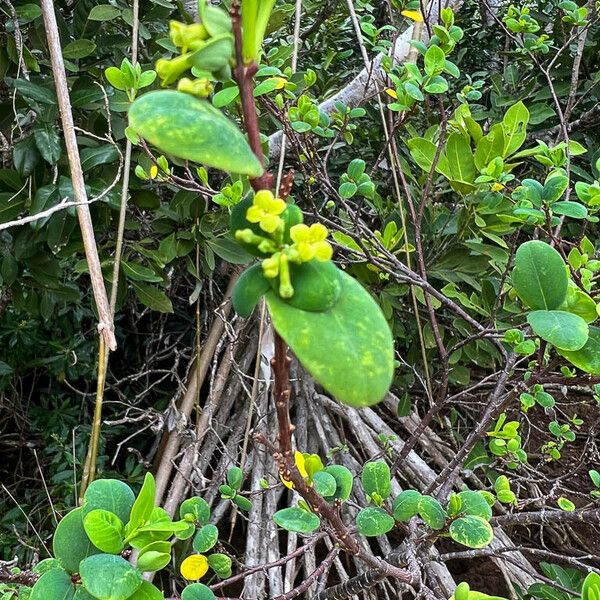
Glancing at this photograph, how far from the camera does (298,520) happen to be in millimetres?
444

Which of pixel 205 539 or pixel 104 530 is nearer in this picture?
pixel 104 530

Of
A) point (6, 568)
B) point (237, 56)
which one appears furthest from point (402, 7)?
point (6, 568)

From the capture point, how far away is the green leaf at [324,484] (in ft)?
1.42

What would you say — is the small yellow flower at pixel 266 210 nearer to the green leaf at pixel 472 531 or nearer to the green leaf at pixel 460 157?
the green leaf at pixel 472 531

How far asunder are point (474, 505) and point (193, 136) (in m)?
0.39

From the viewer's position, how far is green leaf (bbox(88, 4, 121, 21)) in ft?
2.71

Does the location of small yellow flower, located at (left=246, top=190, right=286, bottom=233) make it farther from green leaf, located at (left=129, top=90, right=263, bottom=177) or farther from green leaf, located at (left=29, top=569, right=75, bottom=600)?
green leaf, located at (left=29, top=569, right=75, bottom=600)

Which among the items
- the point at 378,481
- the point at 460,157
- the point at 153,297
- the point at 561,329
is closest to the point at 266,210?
the point at 561,329

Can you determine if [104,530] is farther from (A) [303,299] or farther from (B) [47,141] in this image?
(B) [47,141]

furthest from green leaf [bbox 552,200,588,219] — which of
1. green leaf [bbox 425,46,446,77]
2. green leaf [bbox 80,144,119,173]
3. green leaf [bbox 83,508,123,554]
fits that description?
green leaf [bbox 80,144,119,173]

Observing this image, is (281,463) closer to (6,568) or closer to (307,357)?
(307,357)

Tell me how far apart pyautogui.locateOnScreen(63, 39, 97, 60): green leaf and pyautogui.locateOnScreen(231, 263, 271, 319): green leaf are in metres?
0.72

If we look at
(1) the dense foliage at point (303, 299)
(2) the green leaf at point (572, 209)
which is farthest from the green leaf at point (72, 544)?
(2) the green leaf at point (572, 209)

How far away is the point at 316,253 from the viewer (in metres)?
0.23
